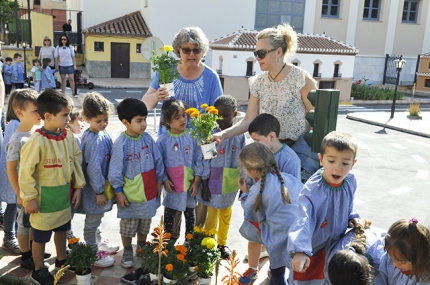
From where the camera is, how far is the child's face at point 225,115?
3.82 m

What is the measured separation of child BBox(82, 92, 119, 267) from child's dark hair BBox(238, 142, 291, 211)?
1.29 m

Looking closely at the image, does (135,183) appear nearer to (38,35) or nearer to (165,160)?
(165,160)

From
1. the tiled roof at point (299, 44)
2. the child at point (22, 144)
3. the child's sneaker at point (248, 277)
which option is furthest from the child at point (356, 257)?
the tiled roof at point (299, 44)

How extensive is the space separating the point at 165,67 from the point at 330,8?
24836 millimetres

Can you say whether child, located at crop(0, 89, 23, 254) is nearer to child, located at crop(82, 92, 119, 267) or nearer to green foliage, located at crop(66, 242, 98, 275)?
child, located at crop(82, 92, 119, 267)

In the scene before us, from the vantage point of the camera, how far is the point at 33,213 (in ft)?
10.6

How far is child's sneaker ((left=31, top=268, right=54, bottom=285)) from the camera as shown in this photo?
3338mm

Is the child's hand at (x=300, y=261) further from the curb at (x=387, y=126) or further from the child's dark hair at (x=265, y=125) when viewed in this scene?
the curb at (x=387, y=126)

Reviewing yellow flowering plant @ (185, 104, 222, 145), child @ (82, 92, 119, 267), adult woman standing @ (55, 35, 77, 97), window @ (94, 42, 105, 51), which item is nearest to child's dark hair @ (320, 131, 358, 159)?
yellow flowering plant @ (185, 104, 222, 145)

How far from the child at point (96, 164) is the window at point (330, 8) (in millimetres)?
24516

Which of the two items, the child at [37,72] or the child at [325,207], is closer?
the child at [325,207]

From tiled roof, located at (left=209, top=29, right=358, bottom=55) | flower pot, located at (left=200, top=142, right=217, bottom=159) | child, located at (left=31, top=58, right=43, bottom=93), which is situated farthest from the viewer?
tiled roof, located at (left=209, top=29, right=358, bottom=55)

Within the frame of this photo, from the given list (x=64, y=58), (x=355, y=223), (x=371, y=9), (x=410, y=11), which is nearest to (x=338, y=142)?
(x=355, y=223)

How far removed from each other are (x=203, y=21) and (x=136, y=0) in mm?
5393
